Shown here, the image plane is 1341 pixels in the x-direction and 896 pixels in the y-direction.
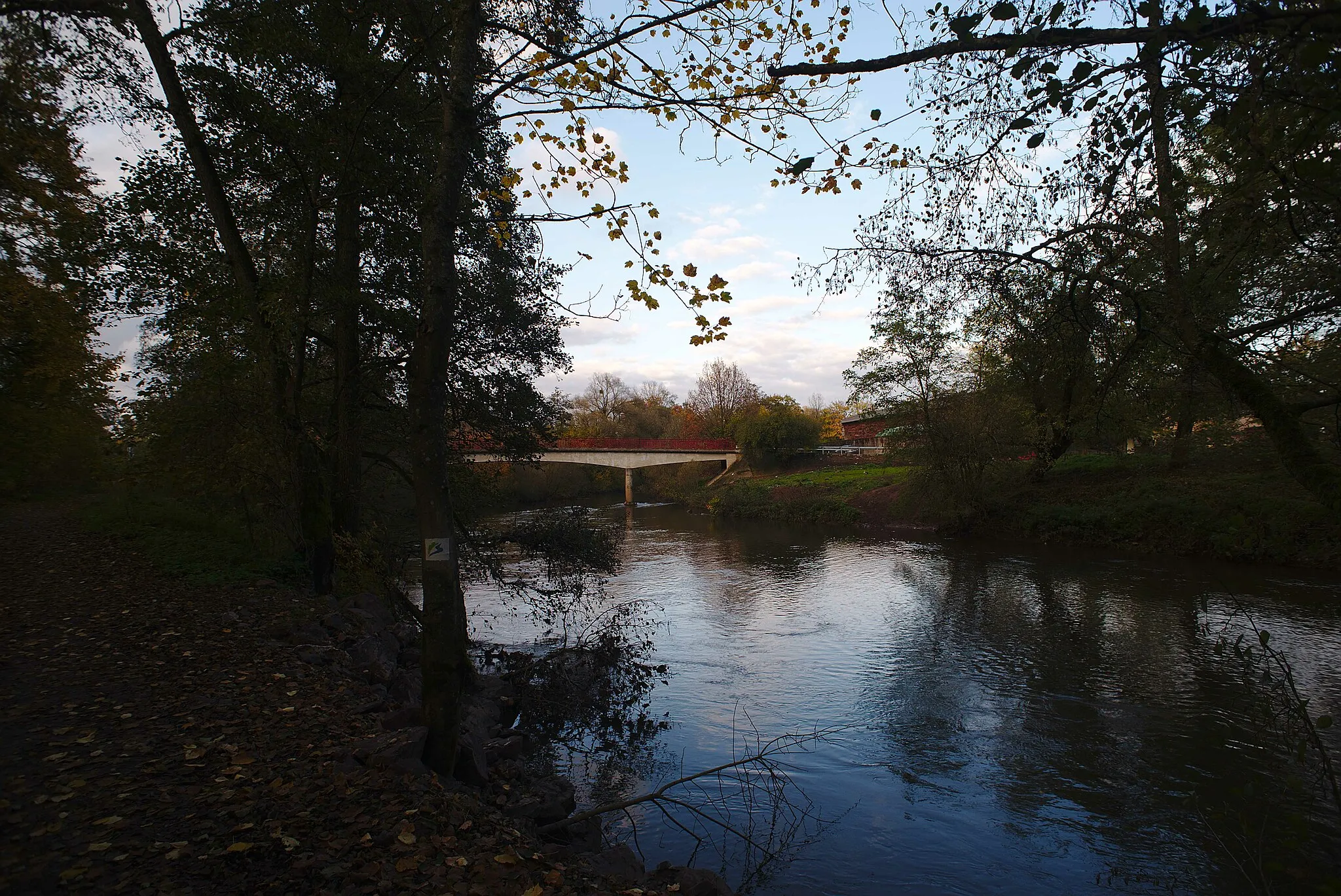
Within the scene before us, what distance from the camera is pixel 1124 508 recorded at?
21859 millimetres

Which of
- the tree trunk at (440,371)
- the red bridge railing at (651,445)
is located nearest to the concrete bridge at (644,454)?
the red bridge railing at (651,445)

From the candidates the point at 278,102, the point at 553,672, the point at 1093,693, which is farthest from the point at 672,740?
the point at 278,102

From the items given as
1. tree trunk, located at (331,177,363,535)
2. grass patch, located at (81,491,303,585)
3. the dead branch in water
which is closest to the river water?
the dead branch in water

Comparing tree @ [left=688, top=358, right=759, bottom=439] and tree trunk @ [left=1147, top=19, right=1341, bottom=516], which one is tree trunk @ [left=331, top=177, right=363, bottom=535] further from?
tree @ [left=688, top=358, right=759, bottom=439]

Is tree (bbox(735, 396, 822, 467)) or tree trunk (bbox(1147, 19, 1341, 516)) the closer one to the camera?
tree trunk (bbox(1147, 19, 1341, 516))

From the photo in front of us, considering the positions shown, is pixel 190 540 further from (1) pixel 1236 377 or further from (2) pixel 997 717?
(1) pixel 1236 377

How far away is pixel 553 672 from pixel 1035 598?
11.3 meters

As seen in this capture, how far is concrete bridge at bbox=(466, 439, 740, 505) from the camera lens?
4569cm

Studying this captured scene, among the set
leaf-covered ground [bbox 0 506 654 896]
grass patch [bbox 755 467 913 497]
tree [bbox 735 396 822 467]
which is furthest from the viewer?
tree [bbox 735 396 822 467]

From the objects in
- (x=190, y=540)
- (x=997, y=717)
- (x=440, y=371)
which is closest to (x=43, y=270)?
(x=190, y=540)

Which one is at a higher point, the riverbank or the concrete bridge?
the concrete bridge

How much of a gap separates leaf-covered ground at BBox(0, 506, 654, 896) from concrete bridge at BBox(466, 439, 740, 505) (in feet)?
125

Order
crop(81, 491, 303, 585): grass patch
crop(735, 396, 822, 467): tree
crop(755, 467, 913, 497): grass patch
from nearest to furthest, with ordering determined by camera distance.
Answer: crop(81, 491, 303, 585): grass patch → crop(755, 467, 913, 497): grass patch → crop(735, 396, 822, 467): tree

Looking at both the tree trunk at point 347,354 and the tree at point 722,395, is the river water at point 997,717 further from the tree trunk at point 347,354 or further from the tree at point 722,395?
the tree at point 722,395
